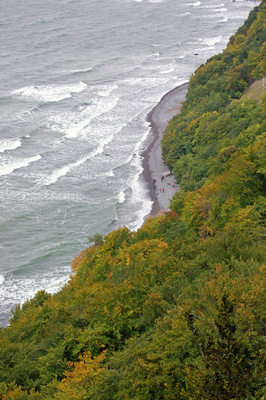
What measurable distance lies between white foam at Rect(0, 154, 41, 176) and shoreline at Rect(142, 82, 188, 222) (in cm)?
1954

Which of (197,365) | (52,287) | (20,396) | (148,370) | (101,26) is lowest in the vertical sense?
(52,287)

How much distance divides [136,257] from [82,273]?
9294 mm

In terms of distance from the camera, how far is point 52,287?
45.4 m

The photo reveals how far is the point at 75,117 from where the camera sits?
90438 mm

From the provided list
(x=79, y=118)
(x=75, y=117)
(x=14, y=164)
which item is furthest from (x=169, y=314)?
(x=75, y=117)

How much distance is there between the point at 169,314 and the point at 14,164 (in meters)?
55.6

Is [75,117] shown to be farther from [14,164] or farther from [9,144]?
[14,164]

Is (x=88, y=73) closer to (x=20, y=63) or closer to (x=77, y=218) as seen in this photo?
(x=20, y=63)

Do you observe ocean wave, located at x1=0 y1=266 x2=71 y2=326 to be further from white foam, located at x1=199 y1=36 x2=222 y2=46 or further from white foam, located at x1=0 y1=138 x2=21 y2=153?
white foam, located at x1=199 y1=36 x2=222 y2=46

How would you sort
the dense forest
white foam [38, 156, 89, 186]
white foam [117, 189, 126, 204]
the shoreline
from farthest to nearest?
white foam [38, 156, 89, 186] < white foam [117, 189, 126, 204] < the shoreline < the dense forest

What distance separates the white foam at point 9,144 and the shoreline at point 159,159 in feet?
78.7

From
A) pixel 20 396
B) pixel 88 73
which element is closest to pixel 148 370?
pixel 20 396

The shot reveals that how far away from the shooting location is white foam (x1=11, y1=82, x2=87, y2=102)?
99262 millimetres

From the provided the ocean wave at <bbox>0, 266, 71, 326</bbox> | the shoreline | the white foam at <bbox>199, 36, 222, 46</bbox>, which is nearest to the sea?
the ocean wave at <bbox>0, 266, 71, 326</bbox>
